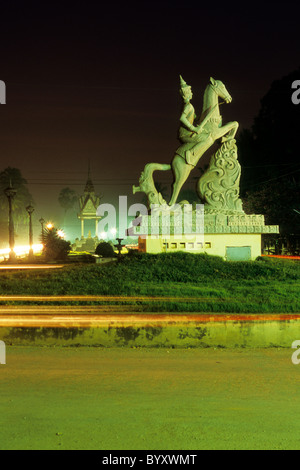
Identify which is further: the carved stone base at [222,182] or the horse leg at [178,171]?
the carved stone base at [222,182]

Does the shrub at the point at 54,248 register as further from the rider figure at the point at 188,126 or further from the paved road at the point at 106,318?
the paved road at the point at 106,318

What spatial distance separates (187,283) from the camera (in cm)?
1070

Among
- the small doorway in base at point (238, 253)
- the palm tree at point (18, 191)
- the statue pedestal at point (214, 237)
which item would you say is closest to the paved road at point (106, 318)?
the statue pedestal at point (214, 237)

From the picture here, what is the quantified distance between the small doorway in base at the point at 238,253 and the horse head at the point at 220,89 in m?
4.07

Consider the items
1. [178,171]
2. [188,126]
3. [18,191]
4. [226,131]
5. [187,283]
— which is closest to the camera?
[187,283]

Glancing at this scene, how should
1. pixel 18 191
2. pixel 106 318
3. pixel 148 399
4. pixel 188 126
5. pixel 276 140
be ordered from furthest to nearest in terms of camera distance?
pixel 18 191 < pixel 276 140 < pixel 188 126 < pixel 106 318 < pixel 148 399

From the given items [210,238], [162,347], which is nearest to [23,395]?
[162,347]

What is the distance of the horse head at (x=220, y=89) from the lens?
12.9 m

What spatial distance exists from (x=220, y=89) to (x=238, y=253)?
4.55m

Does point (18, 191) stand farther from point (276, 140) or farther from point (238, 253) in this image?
point (238, 253)

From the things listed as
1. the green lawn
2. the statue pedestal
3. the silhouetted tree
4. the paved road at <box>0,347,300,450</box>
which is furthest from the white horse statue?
the silhouetted tree

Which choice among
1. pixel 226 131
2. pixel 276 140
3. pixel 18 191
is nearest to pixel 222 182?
pixel 226 131

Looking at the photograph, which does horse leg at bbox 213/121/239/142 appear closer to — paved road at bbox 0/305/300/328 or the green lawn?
the green lawn
